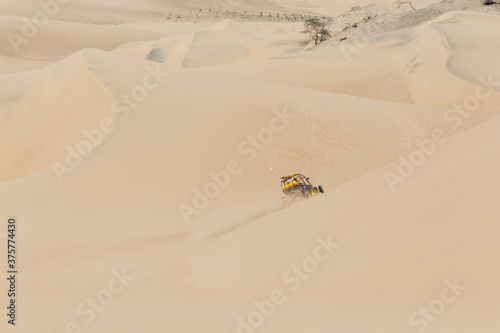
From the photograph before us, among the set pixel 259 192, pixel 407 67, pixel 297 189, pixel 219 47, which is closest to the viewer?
pixel 297 189

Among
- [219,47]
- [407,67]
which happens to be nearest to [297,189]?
[407,67]

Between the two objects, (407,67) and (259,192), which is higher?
(407,67)

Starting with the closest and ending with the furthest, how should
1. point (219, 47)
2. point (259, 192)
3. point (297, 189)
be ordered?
point (297, 189), point (259, 192), point (219, 47)

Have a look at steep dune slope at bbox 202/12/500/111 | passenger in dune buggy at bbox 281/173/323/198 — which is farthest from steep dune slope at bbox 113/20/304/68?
passenger in dune buggy at bbox 281/173/323/198

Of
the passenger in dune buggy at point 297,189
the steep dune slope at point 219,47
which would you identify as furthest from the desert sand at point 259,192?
the steep dune slope at point 219,47

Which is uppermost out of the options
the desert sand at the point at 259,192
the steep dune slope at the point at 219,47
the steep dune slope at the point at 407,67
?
the steep dune slope at the point at 219,47

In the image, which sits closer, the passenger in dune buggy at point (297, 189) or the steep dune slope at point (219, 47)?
the passenger in dune buggy at point (297, 189)

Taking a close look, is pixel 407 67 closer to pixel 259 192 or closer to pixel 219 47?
pixel 259 192

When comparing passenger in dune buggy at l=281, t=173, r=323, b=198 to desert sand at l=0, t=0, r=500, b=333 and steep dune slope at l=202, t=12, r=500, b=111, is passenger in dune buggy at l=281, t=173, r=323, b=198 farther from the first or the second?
steep dune slope at l=202, t=12, r=500, b=111

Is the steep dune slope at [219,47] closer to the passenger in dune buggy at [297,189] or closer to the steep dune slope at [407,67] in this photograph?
the steep dune slope at [407,67]
